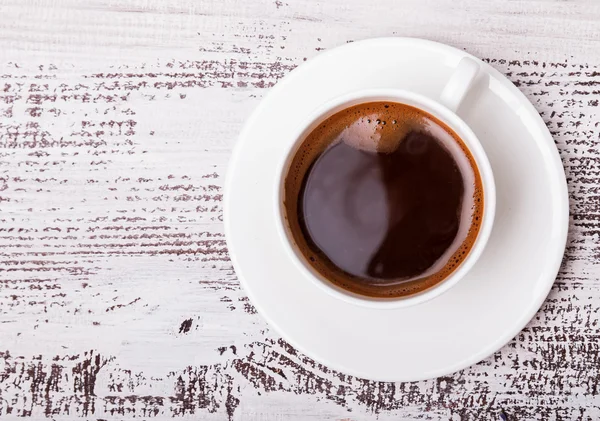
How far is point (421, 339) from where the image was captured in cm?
91

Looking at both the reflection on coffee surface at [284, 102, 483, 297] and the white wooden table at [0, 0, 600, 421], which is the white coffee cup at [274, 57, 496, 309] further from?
the white wooden table at [0, 0, 600, 421]

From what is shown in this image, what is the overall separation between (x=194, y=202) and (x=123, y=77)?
0.22 m

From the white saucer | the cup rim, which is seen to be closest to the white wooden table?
the white saucer

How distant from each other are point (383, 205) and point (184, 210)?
32 cm

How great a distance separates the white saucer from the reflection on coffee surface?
56 millimetres

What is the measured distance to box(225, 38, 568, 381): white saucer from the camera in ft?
2.85

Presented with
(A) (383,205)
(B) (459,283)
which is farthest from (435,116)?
(B) (459,283)

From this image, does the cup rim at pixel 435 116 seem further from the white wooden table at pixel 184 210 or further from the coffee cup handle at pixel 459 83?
the white wooden table at pixel 184 210

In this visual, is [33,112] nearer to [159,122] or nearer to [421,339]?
[159,122]

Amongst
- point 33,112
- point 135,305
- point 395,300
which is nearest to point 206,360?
point 135,305

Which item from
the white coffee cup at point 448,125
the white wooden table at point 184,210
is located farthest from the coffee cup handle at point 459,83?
the white wooden table at point 184,210

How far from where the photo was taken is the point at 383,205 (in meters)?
0.87

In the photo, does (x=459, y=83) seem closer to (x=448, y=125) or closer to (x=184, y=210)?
(x=448, y=125)

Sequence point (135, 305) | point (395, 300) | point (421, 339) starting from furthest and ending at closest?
point (135, 305) < point (421, 339) < point (395, 300)
